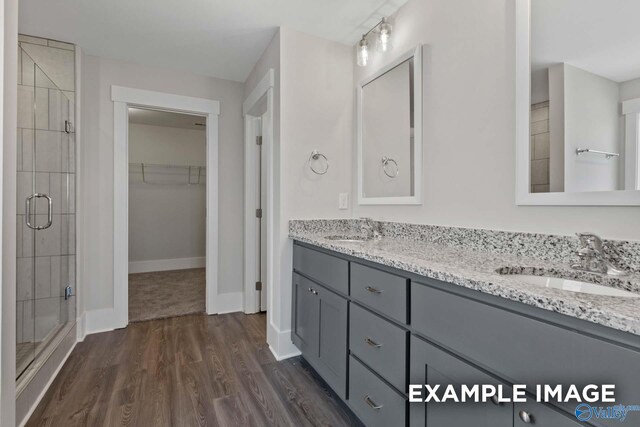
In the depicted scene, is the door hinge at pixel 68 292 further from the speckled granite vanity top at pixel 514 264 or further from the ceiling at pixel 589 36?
the ceiling at pixel 589 36

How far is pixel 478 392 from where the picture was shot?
90cm

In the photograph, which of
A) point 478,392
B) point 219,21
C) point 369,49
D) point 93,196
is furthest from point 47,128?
point 478,392

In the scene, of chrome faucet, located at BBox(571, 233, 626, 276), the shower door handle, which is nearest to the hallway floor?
the shower door handle

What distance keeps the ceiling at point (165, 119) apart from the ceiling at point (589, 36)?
4000 millimetres

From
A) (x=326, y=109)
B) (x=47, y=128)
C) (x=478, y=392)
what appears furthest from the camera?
(x=326, y=109)

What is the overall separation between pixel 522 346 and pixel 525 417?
0.57 feet

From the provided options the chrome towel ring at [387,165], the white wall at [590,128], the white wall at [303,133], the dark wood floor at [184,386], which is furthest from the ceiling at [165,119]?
the white wall at [590,128]

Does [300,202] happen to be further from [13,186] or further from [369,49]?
[13,186]

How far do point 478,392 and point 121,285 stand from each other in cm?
285

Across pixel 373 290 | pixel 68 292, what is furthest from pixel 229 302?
pixel 373 290

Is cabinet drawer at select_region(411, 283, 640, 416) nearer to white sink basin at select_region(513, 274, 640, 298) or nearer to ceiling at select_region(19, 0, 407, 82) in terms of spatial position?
white sink basin at select_region(513, 274, 640, 298)

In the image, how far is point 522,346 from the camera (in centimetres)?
79

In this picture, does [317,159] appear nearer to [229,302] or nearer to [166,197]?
[229,302]

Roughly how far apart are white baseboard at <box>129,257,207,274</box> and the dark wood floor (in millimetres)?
2509
